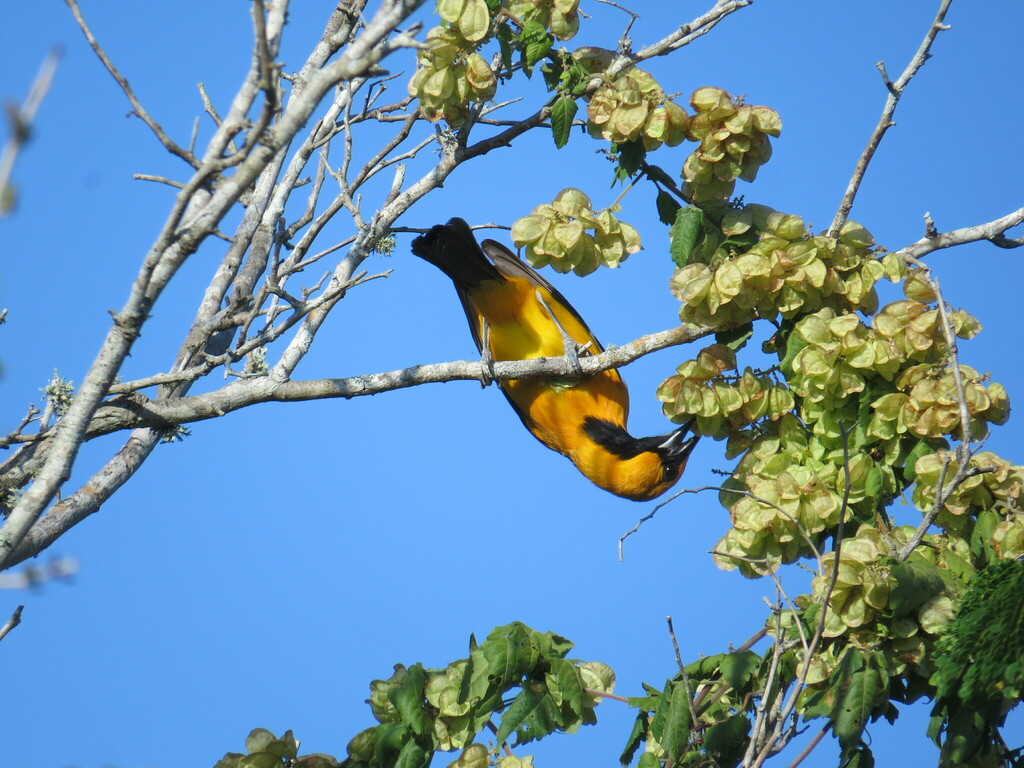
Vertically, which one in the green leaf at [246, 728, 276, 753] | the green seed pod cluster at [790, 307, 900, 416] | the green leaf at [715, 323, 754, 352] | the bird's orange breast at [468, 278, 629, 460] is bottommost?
the green leaf at [246, 728, 276, 753]

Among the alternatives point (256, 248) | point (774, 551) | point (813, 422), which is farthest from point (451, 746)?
point (256, 248)

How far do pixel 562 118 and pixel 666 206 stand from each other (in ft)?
1.31

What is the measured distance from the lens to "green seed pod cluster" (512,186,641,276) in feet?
9.25

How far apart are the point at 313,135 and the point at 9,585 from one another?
11.7 feet

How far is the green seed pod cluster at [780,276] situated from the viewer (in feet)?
A: 8.15

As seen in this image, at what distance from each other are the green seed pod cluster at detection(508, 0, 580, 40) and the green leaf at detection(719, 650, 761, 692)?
5.79 ft

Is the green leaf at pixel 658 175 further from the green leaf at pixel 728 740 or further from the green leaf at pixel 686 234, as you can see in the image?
the green leaf at pixel 728 740

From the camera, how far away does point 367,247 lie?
3643 mm

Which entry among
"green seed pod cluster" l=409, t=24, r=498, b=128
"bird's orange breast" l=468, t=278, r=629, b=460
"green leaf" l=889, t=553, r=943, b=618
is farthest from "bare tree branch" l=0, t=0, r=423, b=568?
"bird's orange breast" l=468, t=278, r=629, b=460

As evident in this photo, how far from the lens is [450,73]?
2.83 meters

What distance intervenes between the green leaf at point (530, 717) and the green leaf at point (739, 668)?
0.45 m

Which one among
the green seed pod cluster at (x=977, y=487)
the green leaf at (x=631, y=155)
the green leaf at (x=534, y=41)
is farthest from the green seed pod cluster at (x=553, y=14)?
the green seed pod cluster at (x=977, y=487)

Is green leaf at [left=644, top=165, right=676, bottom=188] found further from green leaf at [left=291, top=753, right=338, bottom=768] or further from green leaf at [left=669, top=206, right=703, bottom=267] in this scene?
green leaf at [left=291, top=753, right=338, bottom=768]

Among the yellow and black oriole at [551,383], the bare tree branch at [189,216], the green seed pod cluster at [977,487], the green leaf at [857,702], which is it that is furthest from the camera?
the yellow and black oriole at [551,383]
